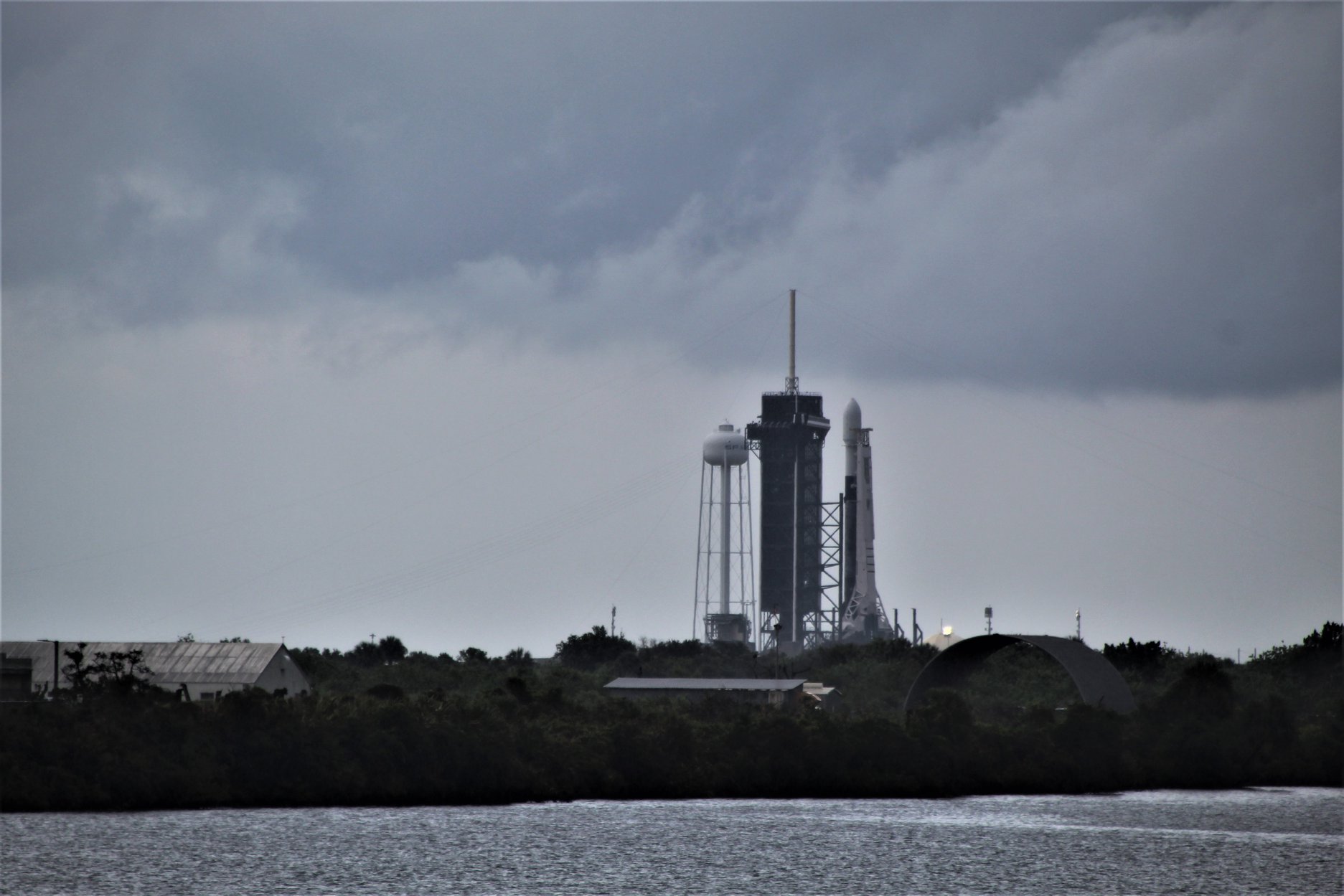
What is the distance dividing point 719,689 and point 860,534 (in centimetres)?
6263

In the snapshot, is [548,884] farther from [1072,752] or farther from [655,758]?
[1072,752]

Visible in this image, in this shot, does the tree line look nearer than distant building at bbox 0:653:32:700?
Yes

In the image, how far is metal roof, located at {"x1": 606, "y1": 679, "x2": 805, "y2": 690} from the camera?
346ft

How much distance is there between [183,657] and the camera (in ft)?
309

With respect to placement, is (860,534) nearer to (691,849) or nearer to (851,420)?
(851,420)

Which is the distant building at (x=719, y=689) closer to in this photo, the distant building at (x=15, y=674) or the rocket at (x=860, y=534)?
the distant building at (x=15, y=674)

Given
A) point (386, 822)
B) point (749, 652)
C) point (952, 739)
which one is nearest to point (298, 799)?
point (386, 822)

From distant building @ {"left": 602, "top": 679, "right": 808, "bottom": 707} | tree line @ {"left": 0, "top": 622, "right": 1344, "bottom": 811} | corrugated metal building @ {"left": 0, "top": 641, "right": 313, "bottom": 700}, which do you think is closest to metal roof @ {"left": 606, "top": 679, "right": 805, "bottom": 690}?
distant building @ {"left": 602, "top": 679, "right": 808, "bottom": 707}

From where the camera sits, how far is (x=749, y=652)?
6491 inches

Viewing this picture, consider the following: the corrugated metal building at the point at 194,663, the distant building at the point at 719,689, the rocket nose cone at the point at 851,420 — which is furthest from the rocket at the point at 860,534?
the corrugated metal building at the point at 194,663

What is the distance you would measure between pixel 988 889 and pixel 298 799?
33249 millimetres

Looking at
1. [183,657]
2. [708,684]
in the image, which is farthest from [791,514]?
[183,657]

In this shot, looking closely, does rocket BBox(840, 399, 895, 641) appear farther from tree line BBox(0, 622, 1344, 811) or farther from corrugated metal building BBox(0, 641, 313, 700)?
corrugated metal building BBox(0, 641, 313, 700)

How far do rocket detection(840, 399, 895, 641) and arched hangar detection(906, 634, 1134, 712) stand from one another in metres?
59.6
